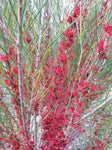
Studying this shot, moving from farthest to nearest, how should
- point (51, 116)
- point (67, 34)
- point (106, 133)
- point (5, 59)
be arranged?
point (106, 133)
point (51, 116)
point (67, 34)
point (5, 59)

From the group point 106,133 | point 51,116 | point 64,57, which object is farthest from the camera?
point 106,133

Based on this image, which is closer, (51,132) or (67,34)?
(67,34)

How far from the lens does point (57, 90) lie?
0.89 metres

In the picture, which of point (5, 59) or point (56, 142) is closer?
point (5, 59)

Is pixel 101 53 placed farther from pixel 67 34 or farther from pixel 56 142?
pixel 56 142

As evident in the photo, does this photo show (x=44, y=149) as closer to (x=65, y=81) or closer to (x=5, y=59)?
(x=65, y=81)

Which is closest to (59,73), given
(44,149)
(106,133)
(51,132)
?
(51,132)

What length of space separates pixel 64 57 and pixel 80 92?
0.22 m

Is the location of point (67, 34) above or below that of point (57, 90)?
above

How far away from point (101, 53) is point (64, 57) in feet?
0.81

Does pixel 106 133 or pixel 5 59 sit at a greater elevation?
pixel 5 59

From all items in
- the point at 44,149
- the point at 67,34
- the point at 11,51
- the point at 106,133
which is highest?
the point at 67,34

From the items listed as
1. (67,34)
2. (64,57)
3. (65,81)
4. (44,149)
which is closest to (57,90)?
(65,81)

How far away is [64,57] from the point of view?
80 cm
